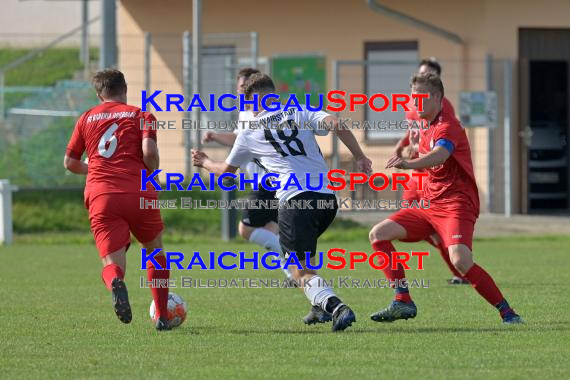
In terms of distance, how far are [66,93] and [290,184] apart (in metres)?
13.0

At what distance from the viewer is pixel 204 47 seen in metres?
22.8

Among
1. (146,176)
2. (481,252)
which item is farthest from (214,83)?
(146,176)

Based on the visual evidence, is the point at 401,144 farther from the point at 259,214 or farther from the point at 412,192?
the point at 259,214

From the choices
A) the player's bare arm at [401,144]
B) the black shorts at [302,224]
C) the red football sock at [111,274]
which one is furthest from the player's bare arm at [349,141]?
the player's bare arm at [401,144]

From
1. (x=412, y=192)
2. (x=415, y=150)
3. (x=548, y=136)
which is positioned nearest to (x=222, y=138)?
(x=415, y=150)

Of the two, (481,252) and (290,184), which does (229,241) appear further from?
(290,184)

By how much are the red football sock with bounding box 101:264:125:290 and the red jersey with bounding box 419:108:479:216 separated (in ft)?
8.20

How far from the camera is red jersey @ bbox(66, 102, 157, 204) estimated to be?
920cm

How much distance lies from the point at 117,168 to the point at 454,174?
8.44 ft

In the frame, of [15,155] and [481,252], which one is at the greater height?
[15,155]

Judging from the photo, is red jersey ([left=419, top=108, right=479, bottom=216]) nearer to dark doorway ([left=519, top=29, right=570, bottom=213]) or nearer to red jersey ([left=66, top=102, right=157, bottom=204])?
red jersey ([left=66, top=102, right=157, bottom=204])

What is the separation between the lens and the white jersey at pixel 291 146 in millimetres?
9062

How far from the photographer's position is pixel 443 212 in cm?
961

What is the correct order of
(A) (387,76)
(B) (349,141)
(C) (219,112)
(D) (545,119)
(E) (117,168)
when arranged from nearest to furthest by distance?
(B) (349,141) < (E) (117,168) < (A) (387,76) < (C) (219,112) < (D) (545,119)
